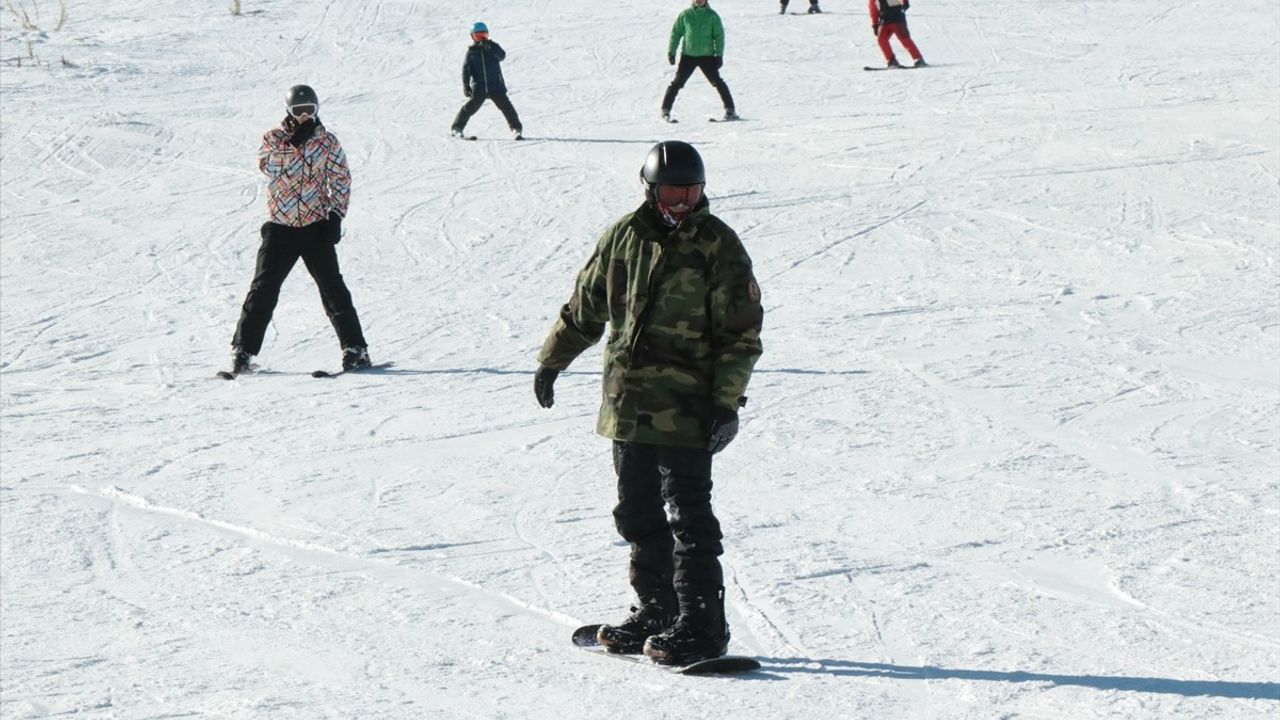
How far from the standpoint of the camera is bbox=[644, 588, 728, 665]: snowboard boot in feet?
15.0

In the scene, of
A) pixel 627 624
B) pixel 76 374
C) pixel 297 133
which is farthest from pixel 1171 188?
pixel 627 624

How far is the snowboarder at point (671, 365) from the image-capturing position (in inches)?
172

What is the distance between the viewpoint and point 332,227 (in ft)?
29.9

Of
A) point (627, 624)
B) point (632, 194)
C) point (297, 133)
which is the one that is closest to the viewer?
point (627, 624)

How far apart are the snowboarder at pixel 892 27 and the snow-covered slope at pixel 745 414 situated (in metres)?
0.63

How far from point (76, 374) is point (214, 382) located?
37.4 inches

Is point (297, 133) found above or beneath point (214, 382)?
above

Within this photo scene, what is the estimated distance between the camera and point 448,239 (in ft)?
42.6

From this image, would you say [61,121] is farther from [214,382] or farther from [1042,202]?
[1042,202]

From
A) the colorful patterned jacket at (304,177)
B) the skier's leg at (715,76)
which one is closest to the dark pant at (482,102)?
the skier's leg at (715,76)

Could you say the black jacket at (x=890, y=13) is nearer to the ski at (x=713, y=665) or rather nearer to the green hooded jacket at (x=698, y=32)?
the green hooded jacket at (x=698, y=32)

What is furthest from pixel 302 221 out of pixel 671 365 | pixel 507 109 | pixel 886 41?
pixel 886 41

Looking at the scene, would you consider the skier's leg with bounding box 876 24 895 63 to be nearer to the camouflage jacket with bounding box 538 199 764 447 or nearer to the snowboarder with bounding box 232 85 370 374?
the snowboarder with bounding box 232 85 370 374

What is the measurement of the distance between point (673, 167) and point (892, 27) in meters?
16.2
